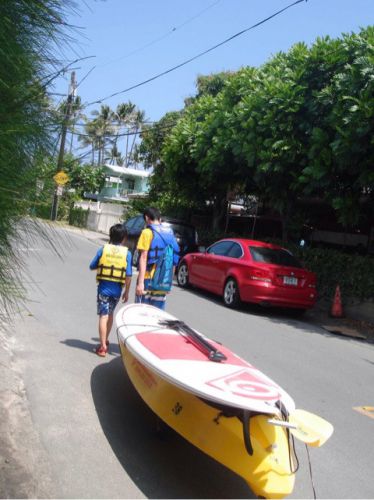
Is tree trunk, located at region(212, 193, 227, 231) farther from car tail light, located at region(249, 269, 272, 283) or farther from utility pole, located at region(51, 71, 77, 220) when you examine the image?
utility pole, located at region(51, 71, 77, 220)

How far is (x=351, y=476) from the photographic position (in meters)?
4.20

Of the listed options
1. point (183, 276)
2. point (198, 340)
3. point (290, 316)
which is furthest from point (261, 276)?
point (198, 340)

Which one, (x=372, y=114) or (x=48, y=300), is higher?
(x=372, y=114)

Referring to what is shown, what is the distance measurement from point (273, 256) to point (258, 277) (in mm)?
890

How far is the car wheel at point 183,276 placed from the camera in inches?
547

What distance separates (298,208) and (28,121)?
13627 mm

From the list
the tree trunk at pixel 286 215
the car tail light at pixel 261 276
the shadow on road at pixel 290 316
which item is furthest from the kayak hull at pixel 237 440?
the tree trunk at pixel 286 215

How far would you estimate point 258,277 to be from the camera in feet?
36.6

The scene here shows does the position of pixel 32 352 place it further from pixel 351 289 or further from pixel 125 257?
pixel 351 289

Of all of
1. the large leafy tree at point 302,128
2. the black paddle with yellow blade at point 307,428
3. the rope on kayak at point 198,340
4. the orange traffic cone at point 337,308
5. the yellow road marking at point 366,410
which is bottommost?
the yellow road marking at point 366,410

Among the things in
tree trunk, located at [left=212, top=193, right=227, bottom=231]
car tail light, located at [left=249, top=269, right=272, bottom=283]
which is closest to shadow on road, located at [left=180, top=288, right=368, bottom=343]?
car tail light, located at [left=249, top=269, right=272, bottom=283]

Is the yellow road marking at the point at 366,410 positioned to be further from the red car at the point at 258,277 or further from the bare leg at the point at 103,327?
the red car at the point at 258,277

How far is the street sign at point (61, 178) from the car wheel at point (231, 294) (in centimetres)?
857

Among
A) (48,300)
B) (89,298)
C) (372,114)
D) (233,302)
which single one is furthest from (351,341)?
(48,300)
